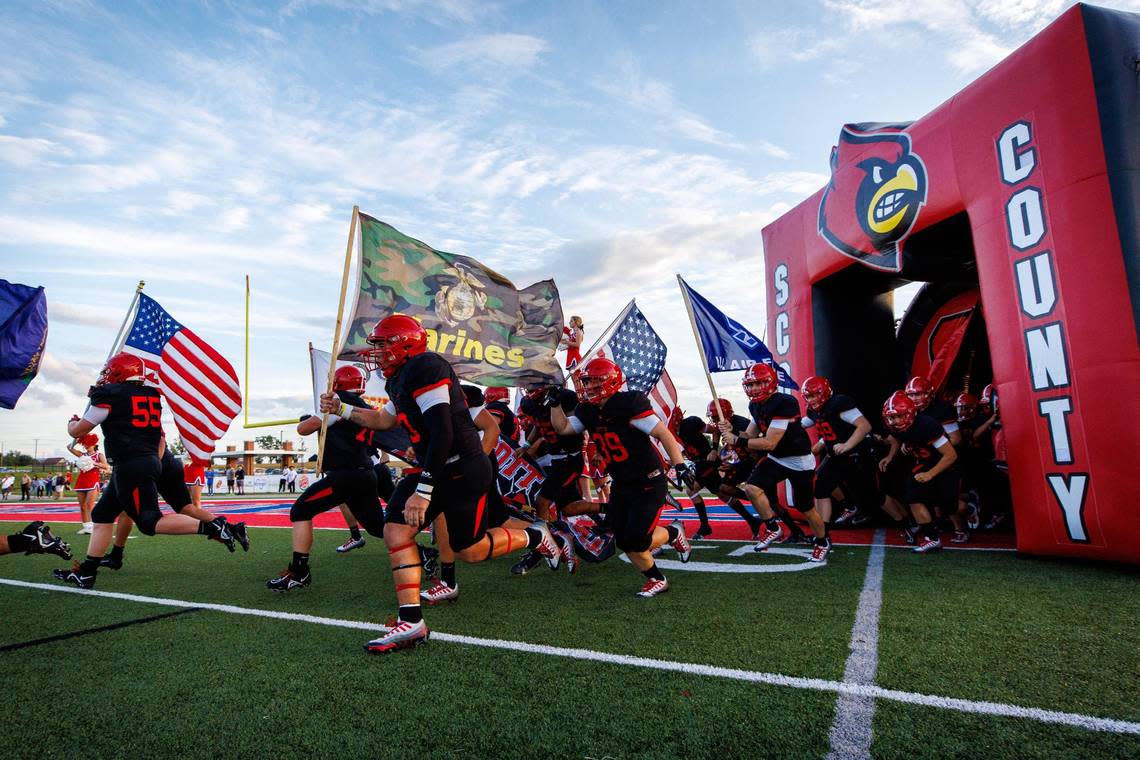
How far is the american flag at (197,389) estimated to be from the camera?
917cm

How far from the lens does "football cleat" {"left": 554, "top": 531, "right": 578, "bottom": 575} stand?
21.2ft

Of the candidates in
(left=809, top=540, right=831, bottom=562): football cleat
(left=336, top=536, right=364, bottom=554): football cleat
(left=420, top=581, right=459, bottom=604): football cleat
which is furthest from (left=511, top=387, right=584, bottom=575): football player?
(left=809, top=540, right=831, bottom=562): football cleat

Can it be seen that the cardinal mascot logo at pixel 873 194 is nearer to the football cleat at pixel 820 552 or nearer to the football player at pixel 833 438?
the football player at pixel 833 438

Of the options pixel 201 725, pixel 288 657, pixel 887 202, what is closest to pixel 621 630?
pixel 288 657

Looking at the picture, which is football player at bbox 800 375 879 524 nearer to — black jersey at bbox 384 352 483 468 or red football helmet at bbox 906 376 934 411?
red football helmet at bbox 906 376 934 411

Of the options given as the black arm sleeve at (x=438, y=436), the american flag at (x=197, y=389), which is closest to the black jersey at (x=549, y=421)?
the black arm sleeve at (x=438, y=436)

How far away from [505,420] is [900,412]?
517 centimetres

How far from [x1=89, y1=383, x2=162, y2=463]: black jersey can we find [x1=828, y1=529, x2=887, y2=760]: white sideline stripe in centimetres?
652

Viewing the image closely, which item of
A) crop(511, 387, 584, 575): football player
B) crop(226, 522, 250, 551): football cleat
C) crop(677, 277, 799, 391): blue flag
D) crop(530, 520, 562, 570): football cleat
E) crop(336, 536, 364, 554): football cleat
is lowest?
crop(336, 536, 364, 554): football cleat

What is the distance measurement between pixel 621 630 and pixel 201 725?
7.93ft

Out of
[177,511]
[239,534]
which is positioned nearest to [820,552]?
[239,534]

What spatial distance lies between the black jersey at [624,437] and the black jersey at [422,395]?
1330 mm

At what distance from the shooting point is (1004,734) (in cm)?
255

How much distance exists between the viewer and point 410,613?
405cm
